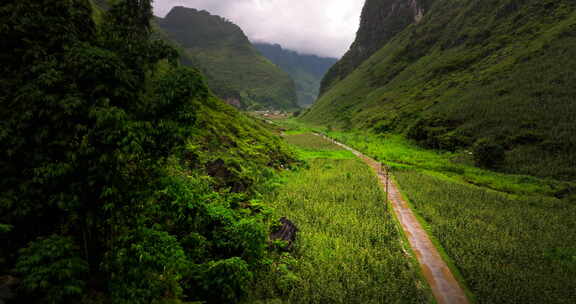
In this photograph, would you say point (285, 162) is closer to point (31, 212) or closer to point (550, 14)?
point (31, 212)

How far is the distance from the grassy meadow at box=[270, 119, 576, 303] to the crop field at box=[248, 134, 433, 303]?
7.90ft

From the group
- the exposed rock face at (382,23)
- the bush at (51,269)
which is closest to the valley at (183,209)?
the bush at (51,269)

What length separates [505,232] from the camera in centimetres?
1262

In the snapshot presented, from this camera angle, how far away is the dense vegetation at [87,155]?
16.5ft

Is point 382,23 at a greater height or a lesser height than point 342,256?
greater

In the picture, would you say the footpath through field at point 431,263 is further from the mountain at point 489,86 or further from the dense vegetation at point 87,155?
the mountain at point 489,86

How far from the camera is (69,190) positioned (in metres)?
5.38

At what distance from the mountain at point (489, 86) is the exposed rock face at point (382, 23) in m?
37.8

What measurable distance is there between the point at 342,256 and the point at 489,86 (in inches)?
2254

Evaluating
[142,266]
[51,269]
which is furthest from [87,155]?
[142,266]

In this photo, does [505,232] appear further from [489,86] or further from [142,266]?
[489,86]

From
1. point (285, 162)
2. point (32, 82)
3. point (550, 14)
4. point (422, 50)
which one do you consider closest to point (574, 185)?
point (285, 162)

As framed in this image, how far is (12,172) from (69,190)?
1215 millimetres

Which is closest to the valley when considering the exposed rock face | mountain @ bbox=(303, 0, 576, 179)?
mountain @ bbox=(303, 0, 576, 179)
